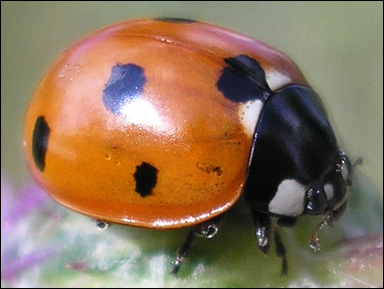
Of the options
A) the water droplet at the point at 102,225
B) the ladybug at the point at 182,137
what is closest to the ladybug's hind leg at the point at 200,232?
the ladybug at the point at 182,137

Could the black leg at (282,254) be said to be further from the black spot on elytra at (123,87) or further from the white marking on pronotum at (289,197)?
the black spot on elytra at (123,87)

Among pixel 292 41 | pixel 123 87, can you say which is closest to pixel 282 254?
pixel 123 87

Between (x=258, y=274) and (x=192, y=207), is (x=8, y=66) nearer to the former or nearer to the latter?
(x=192, y=207)

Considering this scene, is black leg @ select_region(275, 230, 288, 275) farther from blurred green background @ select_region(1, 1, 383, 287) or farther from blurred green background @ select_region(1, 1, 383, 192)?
blurred green background @ select_region(1, 1, 383, 192)

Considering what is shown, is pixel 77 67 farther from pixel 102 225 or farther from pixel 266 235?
pixel 266 235

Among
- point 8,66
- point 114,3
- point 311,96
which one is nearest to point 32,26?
point 8,66

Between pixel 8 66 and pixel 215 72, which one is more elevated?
pixel 215 72

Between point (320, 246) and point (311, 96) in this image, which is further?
point (311, 96)

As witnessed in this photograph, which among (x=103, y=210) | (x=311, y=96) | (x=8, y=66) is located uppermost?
(x=311, y=96)
